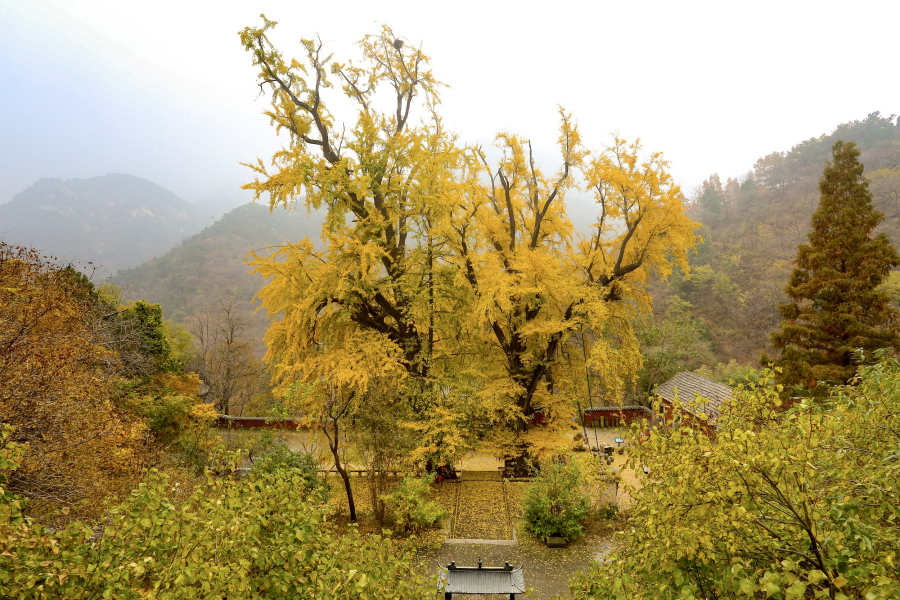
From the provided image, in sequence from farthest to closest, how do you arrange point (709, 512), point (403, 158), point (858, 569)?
point (403, 158), point (709, 512), point (858, 569)

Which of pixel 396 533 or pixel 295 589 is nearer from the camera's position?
pixel 295 589

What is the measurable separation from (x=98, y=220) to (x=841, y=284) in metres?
107

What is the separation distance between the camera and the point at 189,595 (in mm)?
2764

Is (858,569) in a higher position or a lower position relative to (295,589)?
higher

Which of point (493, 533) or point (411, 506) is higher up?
point (411, 506)

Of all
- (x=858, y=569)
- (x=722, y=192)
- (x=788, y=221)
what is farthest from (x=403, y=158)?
(x=722, y=192)

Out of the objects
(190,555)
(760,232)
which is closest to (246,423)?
(190,555)

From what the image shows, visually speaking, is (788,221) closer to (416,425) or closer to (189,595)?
(416,425)

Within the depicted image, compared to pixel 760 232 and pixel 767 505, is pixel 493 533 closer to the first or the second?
pixel 767 505

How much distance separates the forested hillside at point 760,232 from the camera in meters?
29.3

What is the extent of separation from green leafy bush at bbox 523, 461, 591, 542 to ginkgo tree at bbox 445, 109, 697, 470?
1.75 metres

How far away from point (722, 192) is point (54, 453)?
60.6 metres

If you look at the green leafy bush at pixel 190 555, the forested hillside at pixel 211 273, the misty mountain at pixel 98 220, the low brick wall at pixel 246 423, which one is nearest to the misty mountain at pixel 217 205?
the misty mountain at pixel 98 220

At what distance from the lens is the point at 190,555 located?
→ 3.27 metres
